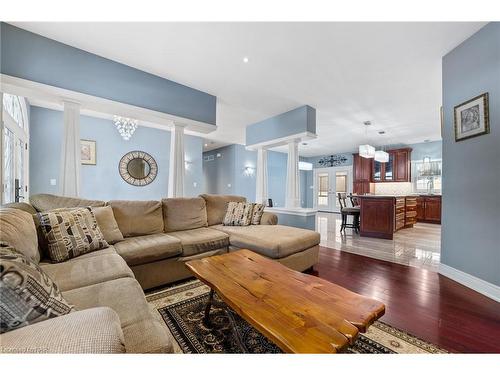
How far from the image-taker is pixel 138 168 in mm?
5531

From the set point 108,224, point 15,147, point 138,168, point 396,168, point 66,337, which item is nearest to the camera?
point 66,337

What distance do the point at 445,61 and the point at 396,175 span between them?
18.6 ft

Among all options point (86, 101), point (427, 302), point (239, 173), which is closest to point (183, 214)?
point (86, 101)

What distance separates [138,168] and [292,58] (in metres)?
4.56

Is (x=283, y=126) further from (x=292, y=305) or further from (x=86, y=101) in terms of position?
(x=292, y=305)

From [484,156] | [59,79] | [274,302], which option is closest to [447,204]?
[484,156]

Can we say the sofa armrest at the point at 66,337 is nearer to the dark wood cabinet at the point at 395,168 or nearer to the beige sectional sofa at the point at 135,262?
the beige sectional sofa at the point at 135,262

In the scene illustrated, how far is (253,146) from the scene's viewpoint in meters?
5.38

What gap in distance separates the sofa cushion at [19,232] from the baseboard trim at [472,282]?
3590 millimetres

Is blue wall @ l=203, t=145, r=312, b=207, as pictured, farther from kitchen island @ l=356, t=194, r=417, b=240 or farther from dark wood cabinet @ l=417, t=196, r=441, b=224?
dark wood cabinet @ l=417, t=196, r=441, b=224

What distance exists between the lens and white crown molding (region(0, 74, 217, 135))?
7.43 ft

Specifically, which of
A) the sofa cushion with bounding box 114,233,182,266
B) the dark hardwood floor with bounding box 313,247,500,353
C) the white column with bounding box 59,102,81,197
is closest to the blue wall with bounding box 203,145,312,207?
the dark hardwood floor with bounding box 313,247,500,353

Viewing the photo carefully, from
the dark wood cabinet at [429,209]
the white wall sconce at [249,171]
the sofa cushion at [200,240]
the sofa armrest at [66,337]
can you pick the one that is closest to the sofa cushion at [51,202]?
the sofa cushion at [200,240]
